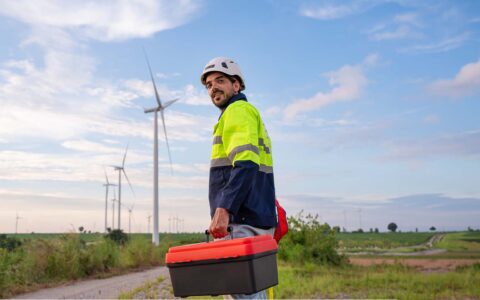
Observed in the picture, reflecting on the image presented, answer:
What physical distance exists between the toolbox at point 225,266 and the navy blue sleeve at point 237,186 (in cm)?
24

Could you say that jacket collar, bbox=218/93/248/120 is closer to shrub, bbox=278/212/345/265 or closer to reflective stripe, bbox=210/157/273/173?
reflective stripe, bbox=210/157/273/173

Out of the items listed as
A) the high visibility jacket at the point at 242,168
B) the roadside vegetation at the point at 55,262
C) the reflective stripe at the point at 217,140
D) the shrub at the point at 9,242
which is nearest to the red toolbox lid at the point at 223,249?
the high visibility jacket at the point at 242,168

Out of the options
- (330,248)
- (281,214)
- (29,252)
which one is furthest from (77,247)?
(281,214)

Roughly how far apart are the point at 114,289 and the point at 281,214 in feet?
26.4

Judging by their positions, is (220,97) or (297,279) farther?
(297,279)

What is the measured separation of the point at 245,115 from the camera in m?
3.52

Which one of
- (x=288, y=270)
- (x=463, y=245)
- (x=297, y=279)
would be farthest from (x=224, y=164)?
(x=463, y=245)

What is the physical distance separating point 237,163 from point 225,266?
66 cm

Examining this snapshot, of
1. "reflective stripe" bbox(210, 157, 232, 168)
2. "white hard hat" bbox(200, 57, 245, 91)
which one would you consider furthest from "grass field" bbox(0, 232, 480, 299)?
"white hard hat" bbox(200, 57, 245, 91)

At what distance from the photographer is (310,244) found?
55.1 ft

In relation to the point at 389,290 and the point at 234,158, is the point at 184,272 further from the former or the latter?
the point at 389,290

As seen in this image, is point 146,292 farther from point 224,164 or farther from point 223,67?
point 223,67

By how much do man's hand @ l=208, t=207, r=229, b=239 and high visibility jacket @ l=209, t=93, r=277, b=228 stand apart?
0.13 ft

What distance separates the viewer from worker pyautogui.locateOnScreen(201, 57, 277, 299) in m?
3.37
